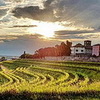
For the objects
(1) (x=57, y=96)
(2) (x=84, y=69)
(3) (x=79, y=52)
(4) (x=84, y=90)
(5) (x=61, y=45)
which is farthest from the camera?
(3) (x=79, y=52)

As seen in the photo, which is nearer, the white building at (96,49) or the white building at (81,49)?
the white building at (96,49)

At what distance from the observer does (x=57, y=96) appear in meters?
14.4

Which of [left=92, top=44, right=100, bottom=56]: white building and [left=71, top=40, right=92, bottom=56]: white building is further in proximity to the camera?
[left=71, top=40, right=92, bottom=56]: white building

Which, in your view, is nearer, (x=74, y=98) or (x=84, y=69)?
(x=74, y=98)

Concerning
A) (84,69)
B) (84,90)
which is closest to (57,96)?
(84,90)

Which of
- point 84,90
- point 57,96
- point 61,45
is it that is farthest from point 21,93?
point 61,45

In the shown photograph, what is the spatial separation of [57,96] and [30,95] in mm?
1124

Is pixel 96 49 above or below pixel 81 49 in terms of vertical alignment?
above

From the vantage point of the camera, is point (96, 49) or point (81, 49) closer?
point (96, 49)

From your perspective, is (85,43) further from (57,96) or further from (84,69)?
(57,96)

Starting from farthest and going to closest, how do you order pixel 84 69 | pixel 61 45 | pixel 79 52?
1. pixel 79 52
2. pixel 61 45
3. pixel 84 69

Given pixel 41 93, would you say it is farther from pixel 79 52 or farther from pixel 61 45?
pixel 79 52

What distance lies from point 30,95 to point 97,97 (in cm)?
292

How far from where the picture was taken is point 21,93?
14.6 metres
